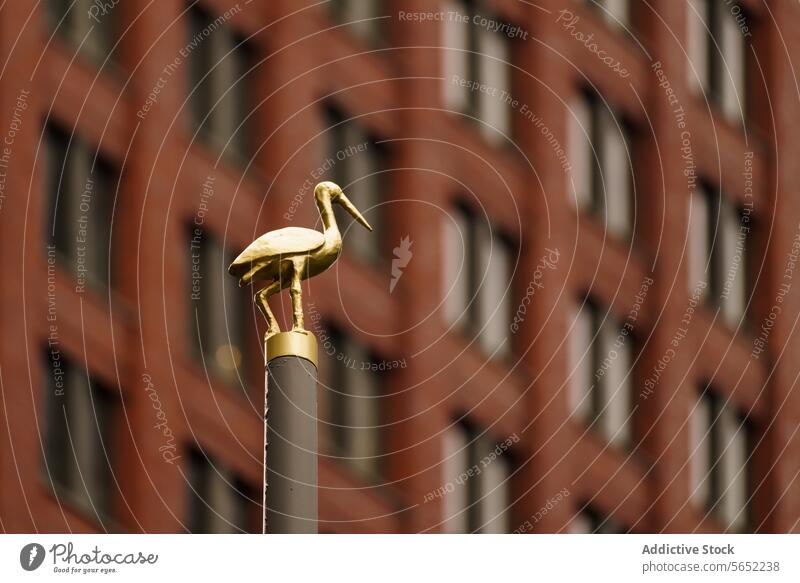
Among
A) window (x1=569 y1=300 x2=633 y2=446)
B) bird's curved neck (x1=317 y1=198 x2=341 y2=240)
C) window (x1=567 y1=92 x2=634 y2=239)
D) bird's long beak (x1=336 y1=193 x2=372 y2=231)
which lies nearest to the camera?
bird's curved neck (x1=317 y1=198 x2=341 y2=240)

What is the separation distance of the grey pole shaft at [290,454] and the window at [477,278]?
2724cm

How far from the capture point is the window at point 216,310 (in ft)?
134

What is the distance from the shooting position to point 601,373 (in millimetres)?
45875

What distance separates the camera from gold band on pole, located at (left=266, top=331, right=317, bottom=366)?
16.2 meters

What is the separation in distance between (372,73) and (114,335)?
5724 mm

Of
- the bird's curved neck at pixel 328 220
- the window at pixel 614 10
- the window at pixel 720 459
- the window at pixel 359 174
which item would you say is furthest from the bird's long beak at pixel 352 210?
the window at pixel 720 459

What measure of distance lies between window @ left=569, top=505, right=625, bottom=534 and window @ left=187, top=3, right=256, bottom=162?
8887mm

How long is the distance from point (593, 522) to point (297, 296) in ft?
99.3

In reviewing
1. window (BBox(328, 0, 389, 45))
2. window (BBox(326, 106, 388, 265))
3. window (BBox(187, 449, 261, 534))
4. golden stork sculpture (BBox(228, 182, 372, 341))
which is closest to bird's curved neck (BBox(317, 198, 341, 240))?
golden stork sculpture (BBox(228, 182, 372, 341))

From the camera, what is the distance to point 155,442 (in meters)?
40.2

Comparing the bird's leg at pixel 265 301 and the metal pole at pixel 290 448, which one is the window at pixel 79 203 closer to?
the bird's leg at pixel 265 301

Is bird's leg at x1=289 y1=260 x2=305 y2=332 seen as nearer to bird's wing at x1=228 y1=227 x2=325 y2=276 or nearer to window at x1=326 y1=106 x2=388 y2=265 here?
bird's wing at x1=228 y1=227 x2=325 y2=276

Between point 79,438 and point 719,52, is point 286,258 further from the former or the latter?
point 719,52

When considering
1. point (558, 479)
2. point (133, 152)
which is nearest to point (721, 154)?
point (558, 479)
